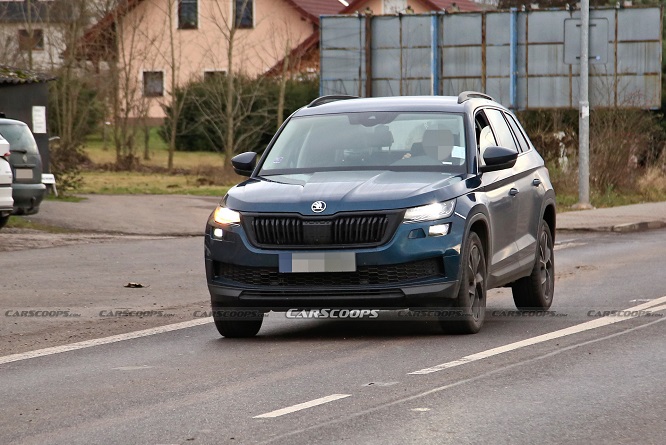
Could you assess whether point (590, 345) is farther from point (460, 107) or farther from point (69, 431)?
point (69, 431)

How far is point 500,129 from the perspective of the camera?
469 inches

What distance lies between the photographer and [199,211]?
26.2 metres

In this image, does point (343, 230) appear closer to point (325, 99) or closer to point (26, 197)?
point (325, 99)

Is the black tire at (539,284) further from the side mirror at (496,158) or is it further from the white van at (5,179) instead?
the white van at (5,179)

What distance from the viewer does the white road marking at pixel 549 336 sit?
8820 mm

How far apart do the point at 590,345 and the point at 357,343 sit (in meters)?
1.55

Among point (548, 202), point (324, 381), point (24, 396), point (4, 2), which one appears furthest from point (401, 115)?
point (4, 2)

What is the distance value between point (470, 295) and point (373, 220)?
944 millimetres

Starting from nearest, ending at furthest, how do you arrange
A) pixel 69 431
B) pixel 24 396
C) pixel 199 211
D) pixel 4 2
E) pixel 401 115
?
pixel 69 431 → pixel 24 396 → pixel 401 115 → pixel 199 211 → pixel 4 2

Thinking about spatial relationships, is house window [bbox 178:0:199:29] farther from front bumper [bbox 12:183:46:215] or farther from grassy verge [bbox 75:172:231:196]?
front bumper [bbox 12:183:46:215]

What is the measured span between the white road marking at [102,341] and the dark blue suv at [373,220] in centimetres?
71

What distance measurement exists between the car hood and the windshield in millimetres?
272

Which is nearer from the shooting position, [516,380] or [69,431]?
[69,431]

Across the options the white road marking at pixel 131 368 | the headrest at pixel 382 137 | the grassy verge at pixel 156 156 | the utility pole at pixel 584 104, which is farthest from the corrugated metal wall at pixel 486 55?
the white road marking at pixel 131 368
